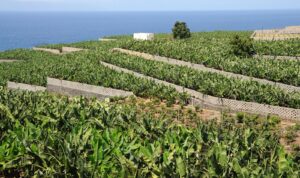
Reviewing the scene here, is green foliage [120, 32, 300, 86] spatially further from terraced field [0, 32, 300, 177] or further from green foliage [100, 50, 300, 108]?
green foliage [100, 50, 300, 108]

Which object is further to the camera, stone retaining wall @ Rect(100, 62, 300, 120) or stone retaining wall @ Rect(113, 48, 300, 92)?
stone retaining wall @ Rect(113, 48, 300, 92)

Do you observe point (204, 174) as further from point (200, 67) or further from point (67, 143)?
point (200, 67)

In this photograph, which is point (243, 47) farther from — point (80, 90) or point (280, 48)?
point (80, 90)

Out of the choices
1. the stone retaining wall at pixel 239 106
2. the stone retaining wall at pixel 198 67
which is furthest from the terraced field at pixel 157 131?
the stone retaining wall at pixel 198 67

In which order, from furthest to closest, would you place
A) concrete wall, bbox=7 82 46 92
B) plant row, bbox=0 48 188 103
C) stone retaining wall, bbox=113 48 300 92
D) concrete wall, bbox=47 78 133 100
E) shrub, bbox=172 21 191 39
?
shrub, bbox=172 21 191 39 → concrete wall, bbox=7 82 46 92 → concrete wall, bbox=47 78 133 100 → plant row, bbox=0 48 188 103 → stone retaining wall, bbox=113 48 300 92

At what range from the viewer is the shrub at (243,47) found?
138ft

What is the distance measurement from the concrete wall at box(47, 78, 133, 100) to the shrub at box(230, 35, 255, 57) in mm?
14501

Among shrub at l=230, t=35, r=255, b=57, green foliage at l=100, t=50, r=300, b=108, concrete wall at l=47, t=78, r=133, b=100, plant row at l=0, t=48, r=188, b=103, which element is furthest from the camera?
shrub at l=230, t=35, r=255, b=57

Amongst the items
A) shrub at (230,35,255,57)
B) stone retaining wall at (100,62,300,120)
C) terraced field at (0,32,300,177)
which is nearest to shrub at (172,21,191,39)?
shrub at (230,35,255,57)

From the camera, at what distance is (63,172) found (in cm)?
1410

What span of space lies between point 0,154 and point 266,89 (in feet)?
62.9

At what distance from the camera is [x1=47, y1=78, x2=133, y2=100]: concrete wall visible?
3409 centimetres

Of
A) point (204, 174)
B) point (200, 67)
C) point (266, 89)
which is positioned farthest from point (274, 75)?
point (204, 174)

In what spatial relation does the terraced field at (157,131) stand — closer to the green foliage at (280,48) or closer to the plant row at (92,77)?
the plant row at (92,77)
